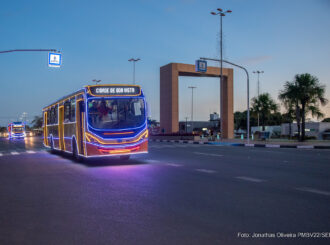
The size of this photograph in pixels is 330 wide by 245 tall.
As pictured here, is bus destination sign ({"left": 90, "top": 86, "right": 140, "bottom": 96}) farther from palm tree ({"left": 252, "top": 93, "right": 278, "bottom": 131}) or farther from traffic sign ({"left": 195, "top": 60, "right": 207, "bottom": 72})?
palm tree ({"left": 252, "top": 93, "right": 278, "bottom": 131})

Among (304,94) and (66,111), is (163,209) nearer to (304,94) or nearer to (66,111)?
(66,111)

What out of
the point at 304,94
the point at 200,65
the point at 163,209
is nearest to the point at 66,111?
the point at 163,209

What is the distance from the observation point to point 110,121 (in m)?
14.1

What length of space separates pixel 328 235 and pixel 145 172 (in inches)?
296

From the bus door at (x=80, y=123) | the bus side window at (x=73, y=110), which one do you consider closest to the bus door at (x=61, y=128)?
the bus side window at (x=73, y=110)

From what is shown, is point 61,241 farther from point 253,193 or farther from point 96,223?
point 253,193

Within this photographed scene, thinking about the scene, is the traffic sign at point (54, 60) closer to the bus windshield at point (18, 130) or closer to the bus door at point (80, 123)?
the bus door at point (80, 123)

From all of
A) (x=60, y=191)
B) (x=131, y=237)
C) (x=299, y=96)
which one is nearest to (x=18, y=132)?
(x=299, y=96)

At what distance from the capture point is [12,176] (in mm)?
11078

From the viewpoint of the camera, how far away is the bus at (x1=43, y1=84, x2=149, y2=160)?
1385cm

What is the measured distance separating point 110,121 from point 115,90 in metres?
1.40

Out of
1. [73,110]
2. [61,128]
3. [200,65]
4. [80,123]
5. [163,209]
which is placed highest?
[200,65]

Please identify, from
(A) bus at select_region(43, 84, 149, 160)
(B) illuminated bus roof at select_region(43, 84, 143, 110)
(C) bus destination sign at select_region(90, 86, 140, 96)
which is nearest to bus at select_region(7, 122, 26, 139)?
(A) bus at select_region(43, 84, 149, 160)

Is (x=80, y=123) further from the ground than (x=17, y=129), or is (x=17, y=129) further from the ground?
(x=80, y=123)
